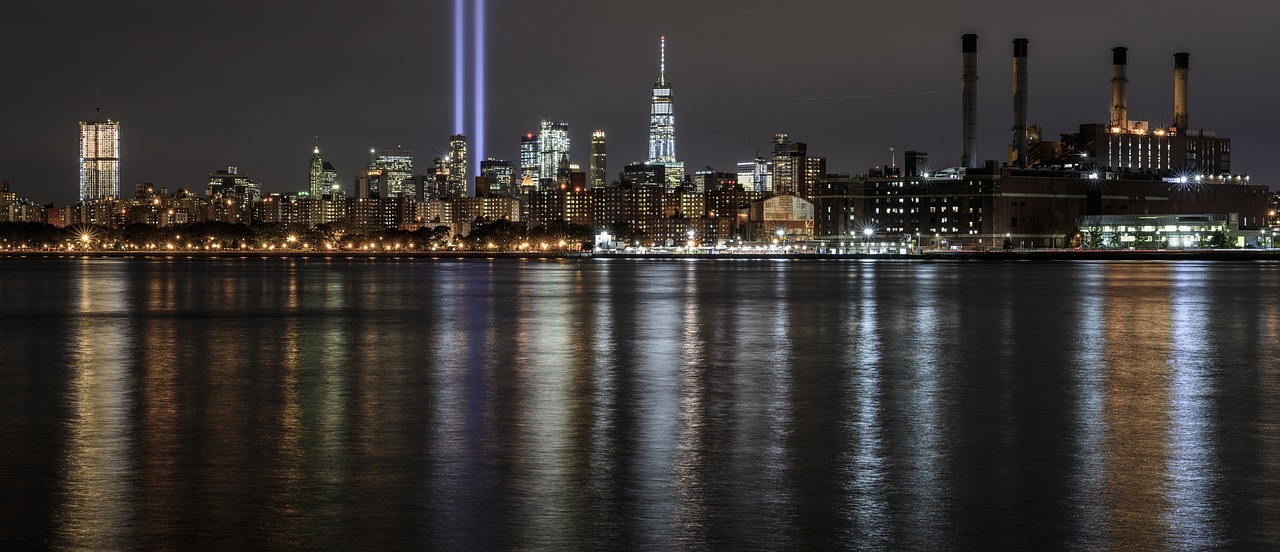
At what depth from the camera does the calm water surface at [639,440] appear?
11.3 metres

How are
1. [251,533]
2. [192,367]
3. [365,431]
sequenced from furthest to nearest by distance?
[192,367], [365,431], [251,533]

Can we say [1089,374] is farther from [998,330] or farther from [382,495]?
[382,495]

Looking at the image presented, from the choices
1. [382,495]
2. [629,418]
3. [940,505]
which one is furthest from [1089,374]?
[382,495]

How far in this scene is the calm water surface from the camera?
11.3 meters

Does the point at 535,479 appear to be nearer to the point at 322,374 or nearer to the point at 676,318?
the point at 322,374

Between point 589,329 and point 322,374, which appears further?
point 589,329

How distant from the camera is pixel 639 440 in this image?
1609 centimetres

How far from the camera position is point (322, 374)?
2461cm

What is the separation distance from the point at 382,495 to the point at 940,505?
5493 mm

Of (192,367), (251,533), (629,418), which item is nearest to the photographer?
(251,533)

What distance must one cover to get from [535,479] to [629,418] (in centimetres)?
484

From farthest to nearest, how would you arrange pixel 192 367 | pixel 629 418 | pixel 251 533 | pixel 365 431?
pixel 192 367 → pixel 629 418 → pixel 365 431 → pixel 251 533

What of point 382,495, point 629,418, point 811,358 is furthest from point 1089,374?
point 382,495

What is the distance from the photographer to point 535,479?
44.0ft
